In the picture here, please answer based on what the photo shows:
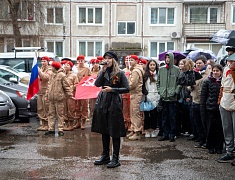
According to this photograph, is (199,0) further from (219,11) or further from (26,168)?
(26,168)


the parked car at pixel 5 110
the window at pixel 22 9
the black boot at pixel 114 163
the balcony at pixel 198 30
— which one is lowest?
the black boot at pixel 114 163

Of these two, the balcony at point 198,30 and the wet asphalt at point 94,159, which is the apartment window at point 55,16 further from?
the wet asphalt at point 94,159

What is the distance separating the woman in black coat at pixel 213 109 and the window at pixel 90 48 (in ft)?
83.1

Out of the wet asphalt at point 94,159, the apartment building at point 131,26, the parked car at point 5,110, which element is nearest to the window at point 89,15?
the apartment building at point 131,26

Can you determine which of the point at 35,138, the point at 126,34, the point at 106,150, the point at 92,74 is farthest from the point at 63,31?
the point at 106,150

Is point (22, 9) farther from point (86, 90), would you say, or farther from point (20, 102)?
point (86, 90)

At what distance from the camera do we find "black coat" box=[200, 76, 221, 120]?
293 inches

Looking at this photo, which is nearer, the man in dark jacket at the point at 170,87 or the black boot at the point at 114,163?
the black boot at the point at 114,163

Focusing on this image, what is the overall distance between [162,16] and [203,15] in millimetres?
3512

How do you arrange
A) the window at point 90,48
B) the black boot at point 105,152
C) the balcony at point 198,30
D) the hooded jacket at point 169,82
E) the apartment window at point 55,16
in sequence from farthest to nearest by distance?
1. the window at point 90,48
2. the apartment window at point 55,16
3. the balcony at point 198,30
4. the hooded jacket at point 169,82
5. the black boot at point 105,152

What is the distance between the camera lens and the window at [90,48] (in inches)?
1283

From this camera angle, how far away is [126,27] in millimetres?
32344

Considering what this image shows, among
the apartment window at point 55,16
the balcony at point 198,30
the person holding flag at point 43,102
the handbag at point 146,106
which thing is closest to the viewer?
A: the handbag at point 146,106

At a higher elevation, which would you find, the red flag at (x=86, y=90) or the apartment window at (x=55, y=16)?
the apartment window at (x=55, y=16)
